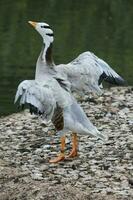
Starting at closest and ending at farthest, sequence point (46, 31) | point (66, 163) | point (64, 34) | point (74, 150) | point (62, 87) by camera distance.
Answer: point (62, 87), point (46, 31), point (66, 163), point (74, 150), point (64, 34)

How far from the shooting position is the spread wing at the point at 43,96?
942 centimetres

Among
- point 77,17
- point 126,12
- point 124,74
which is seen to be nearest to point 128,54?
point 124,74

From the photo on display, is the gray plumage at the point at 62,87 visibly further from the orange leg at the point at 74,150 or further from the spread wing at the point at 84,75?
the orange leg at the point at 74,150

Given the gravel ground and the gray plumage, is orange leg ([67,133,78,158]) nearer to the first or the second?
the gravel ground

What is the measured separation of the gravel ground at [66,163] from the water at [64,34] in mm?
2767

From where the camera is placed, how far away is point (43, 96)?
9570 millimetres

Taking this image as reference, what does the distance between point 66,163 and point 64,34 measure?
60.5 ft

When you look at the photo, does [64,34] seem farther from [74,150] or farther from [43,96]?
[43,96]

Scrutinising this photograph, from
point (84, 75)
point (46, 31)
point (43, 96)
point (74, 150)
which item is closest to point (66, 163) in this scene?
point (74, 150)

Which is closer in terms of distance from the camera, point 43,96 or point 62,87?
point 43,96

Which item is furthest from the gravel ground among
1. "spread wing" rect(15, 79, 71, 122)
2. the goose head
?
the goose head

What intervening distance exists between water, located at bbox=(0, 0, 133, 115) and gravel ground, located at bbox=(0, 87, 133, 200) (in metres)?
2.77

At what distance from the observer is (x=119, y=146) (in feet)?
37.4

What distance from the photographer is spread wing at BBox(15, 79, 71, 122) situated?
9.42 m
